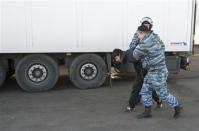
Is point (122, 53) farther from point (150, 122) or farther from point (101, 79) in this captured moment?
point (101, 79)

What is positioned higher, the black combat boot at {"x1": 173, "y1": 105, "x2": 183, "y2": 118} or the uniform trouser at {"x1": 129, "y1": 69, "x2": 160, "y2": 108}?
the uniform trouser at {"x1": 129, "y1": 69, "x2": 160, "y2": 108}

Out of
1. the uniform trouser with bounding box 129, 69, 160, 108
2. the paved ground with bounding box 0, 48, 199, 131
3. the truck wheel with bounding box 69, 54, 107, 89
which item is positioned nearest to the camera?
the paved ground with bounding box 0, 48, 199, 131

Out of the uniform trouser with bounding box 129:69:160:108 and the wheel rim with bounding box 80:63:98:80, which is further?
the wheel rim with bounding box 80:63:98:80

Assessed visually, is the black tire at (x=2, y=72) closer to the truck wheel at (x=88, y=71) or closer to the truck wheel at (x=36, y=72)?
the truck wheel at (x=36, y=72)

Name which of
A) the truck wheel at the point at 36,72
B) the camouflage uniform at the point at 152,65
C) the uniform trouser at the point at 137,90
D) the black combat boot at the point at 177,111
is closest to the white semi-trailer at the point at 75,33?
the truck wheel at the point at 36,72

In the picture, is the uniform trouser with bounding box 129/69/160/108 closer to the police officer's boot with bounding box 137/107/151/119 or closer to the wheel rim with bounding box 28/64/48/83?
the police officer's boot with bounding box 137/107/151/119

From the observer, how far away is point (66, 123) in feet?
26.7

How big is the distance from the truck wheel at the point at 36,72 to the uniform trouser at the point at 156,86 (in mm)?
3566

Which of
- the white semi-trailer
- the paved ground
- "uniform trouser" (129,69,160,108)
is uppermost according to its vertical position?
the white semi-trailer

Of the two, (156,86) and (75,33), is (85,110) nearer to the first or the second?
(156,86)

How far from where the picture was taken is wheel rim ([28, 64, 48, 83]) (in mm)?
11312

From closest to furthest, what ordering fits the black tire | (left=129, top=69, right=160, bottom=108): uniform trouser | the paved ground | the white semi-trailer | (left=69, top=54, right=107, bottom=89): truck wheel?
the paved ground → (left=129, top=69, right=160, bottom=108): uniform trouser → the white semi-trailer → the black tire → (left=69, top=54, right=107, bottom=89): truck wheel

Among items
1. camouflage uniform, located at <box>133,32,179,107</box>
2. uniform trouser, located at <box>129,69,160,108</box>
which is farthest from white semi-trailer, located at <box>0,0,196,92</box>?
camouflage uniform, located at <box>133,32,179,107</box>

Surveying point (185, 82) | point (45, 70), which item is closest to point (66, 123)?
point (45, 70)
